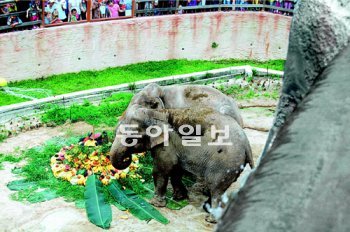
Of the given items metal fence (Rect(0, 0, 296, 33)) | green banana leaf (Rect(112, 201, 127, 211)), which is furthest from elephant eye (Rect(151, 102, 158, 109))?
metal fence (Rect(0, 0, 296, 33))

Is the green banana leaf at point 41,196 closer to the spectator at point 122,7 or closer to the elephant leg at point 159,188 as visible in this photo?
the elephant leg at point 159,188

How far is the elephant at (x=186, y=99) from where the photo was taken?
31.1 ft

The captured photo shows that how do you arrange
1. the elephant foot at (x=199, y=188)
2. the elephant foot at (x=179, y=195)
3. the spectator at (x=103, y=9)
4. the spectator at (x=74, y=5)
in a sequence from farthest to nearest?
the spectator at (x=103, y=9), the spectator at (x=74, y=5), the elephant foot at (x=199, y=188), the elephant foot at (x=179, y=195)

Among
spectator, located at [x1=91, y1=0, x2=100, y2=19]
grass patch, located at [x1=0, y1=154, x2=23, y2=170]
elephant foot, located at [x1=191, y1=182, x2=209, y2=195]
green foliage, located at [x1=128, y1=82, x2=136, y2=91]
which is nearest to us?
elephant foot, located at [x1=191, y1=182, x2=209, y2=195]

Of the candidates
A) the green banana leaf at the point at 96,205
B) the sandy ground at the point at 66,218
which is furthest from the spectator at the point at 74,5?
the green banana leaf at the point at 96,205

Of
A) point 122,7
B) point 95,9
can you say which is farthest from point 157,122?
point 122,7

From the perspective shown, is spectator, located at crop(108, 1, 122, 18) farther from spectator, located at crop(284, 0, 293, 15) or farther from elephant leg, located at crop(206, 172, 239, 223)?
elephant leg, located at crop(206, 172, 239, 223)

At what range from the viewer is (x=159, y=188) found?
8562 millimetres

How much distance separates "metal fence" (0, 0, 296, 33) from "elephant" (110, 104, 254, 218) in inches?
252

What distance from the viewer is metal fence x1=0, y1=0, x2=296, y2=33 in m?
14.0

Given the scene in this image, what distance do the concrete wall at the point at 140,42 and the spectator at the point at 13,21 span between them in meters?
0.23

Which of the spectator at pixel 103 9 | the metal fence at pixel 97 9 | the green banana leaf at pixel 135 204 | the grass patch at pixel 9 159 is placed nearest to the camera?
the green banana leaf at pixel 135 204

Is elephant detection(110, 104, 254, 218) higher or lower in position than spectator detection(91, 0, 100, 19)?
lower

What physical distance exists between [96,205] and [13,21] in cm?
707
